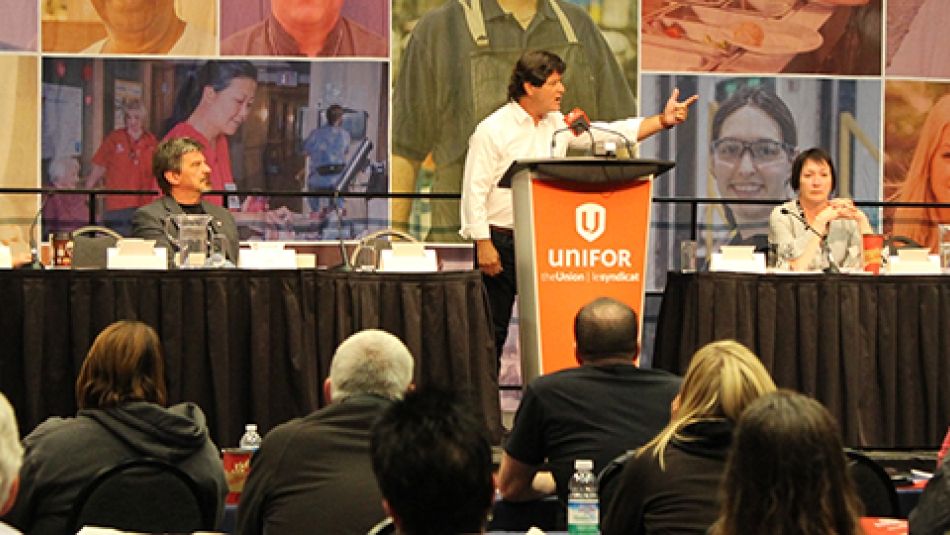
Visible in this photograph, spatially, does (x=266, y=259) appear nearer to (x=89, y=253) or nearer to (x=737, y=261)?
(x=89, y=253)

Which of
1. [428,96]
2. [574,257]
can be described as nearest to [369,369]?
[574,257]

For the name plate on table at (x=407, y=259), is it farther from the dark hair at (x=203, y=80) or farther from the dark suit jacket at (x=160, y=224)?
the dark hair at (x=203, y=80)

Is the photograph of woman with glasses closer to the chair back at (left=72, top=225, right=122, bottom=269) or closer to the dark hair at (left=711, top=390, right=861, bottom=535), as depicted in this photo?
the chair back at (left=72, top=225, right=122, bottom=269)

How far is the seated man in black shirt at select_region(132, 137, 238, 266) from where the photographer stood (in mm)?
5676

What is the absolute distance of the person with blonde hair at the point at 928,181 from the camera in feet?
27.6

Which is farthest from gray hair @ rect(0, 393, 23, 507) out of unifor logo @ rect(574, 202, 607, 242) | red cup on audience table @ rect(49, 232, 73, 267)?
red cup on audience table @ rect(49, 232, 73, 267)

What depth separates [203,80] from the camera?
7953mm

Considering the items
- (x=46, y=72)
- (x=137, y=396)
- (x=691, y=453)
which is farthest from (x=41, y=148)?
(x=691, y=453)

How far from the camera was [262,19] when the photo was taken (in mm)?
7980

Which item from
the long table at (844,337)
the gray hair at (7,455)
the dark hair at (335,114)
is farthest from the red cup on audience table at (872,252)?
the gray hair at (7,455)

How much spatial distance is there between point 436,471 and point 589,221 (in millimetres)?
3153

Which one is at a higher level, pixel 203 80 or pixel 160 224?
pixel 203 80

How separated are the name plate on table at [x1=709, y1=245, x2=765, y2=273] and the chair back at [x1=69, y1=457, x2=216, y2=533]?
→ 2859mm

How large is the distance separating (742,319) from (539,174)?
42.8 inches
